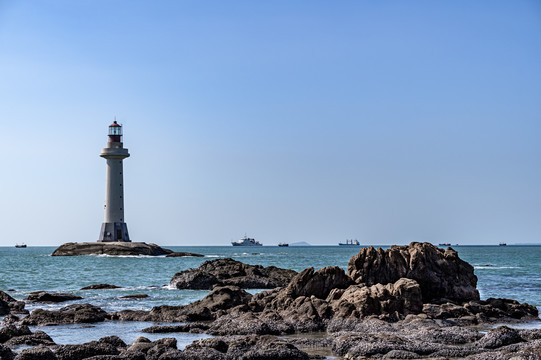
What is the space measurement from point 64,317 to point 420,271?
14.9 metres

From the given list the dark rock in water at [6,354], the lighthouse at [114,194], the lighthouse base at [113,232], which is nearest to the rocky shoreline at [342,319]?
the dark rock in water at [6,354]

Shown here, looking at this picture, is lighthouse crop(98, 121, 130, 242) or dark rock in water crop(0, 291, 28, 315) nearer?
dark rock in water crop(0, 291, 28, 315)

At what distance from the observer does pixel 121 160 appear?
92312mm

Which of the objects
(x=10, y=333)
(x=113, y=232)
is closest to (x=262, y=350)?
(x=10, y=333)

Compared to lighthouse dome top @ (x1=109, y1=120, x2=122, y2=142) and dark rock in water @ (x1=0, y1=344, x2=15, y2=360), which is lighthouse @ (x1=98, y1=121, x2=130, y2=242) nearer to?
lighthouse dome top @ (x1=109, y1=120, x2=122, y2=142)

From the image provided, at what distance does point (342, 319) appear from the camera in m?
23.7

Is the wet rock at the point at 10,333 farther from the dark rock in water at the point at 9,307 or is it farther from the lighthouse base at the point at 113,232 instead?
the lighthouse base at the point at 113,232

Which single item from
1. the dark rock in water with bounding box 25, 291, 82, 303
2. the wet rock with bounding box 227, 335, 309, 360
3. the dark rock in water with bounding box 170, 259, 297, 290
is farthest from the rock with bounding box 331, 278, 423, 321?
the dark rock in water with bounding box 170, 259, 297, 290

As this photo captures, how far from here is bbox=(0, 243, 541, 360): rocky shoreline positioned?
17.9 m

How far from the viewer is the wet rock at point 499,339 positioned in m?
19.3

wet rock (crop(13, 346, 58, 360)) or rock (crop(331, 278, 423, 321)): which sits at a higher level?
rock (crop(331, 278, 423, 321))

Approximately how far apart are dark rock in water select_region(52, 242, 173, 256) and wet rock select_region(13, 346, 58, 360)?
75750 mm

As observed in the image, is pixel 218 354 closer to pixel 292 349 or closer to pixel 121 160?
pixel 292 349

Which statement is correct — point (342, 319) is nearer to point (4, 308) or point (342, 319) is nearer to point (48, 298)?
point (4, 308)
